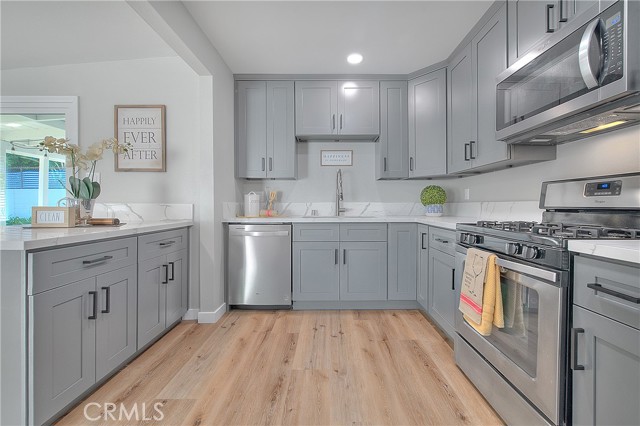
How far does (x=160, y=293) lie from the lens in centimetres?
222

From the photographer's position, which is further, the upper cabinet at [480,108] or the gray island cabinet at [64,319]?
the upper cabinet at [480,108]

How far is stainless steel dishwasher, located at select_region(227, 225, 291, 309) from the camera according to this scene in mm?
2842

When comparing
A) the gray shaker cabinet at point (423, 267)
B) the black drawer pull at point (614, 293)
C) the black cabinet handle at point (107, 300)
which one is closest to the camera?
the black drawer pull at point (614, 293)

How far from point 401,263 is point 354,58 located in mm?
2019

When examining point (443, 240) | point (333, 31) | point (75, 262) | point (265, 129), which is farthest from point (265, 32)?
point (443, 240)

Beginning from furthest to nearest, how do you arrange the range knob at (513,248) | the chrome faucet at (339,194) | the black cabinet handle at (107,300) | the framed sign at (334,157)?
the framed sign at (334,157) < the chrome faucet at (339,194) < the black cabinet handle at (107,300) < the range knob at (513,248)

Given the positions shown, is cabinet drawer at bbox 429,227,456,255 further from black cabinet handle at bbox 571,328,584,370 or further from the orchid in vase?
the orchid in vase

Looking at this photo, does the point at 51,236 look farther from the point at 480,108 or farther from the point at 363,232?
the point at 480,108

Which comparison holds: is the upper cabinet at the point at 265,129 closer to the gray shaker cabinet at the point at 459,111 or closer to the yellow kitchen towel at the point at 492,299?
the gray shaker cabinet at the point at 459,111

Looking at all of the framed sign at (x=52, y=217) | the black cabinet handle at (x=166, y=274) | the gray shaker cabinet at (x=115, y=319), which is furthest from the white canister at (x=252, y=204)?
the framed sign at (x=52, y=217)

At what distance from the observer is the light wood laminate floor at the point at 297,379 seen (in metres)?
1.45

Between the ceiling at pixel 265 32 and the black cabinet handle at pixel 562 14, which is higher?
the ceiling at pixel 265 32

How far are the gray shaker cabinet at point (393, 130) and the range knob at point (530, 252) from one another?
2.02 m

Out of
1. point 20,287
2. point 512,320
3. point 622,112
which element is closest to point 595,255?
point 512,320
